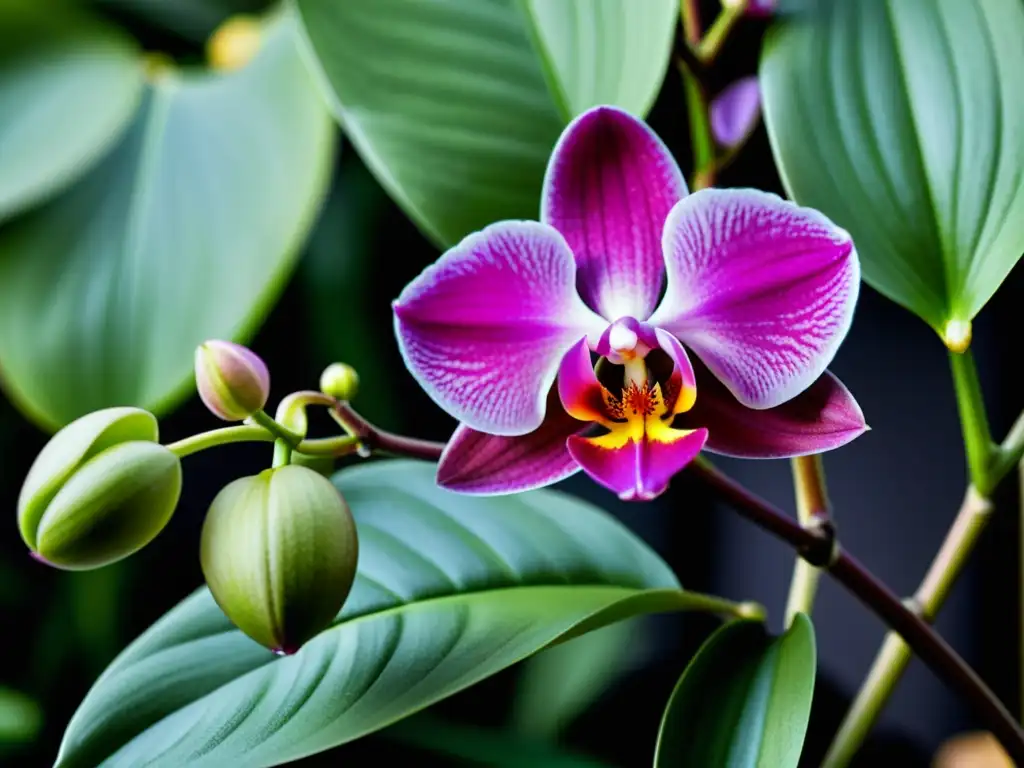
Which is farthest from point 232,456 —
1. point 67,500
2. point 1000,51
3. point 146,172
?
point 1000,51

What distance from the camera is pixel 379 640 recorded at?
438 millimetres

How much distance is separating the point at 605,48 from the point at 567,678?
Answer: 63cm

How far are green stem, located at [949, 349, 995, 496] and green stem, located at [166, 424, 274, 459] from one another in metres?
0.32

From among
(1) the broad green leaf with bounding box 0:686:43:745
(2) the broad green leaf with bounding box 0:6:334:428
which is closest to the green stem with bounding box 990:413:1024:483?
(2) the broad green leaf with bounding box 0:6:334:428

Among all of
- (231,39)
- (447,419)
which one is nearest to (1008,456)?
(447,419)

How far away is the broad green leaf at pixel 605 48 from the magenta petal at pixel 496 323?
0.14m

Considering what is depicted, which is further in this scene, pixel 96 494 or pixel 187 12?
pixel 187 12

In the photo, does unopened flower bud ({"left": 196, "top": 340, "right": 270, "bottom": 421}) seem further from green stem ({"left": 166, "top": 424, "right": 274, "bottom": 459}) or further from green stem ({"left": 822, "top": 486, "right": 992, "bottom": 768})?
green stem ({"left": 822, "top": 486, "right": 992, "bottom": 768})

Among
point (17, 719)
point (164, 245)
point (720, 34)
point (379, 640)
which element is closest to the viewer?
point (379, 640)

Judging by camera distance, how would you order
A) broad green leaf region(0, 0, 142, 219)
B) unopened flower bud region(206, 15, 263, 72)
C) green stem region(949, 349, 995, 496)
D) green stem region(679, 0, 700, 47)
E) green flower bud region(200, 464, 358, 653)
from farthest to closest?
unopened flower bud region(206, 15, 263, 72) < broad green leaf region(0, 0, 142, 219) < green stem region(679, 0, 700, 47) < green stem region(949, 349, 995, 496) < green flower bud region(200, 464, 358, 653)

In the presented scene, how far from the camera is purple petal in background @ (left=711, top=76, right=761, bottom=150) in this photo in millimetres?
596

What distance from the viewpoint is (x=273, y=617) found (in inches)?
12.9

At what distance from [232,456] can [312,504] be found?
27.5 inches

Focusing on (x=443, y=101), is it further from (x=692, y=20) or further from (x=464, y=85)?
(x=692, y=20)
